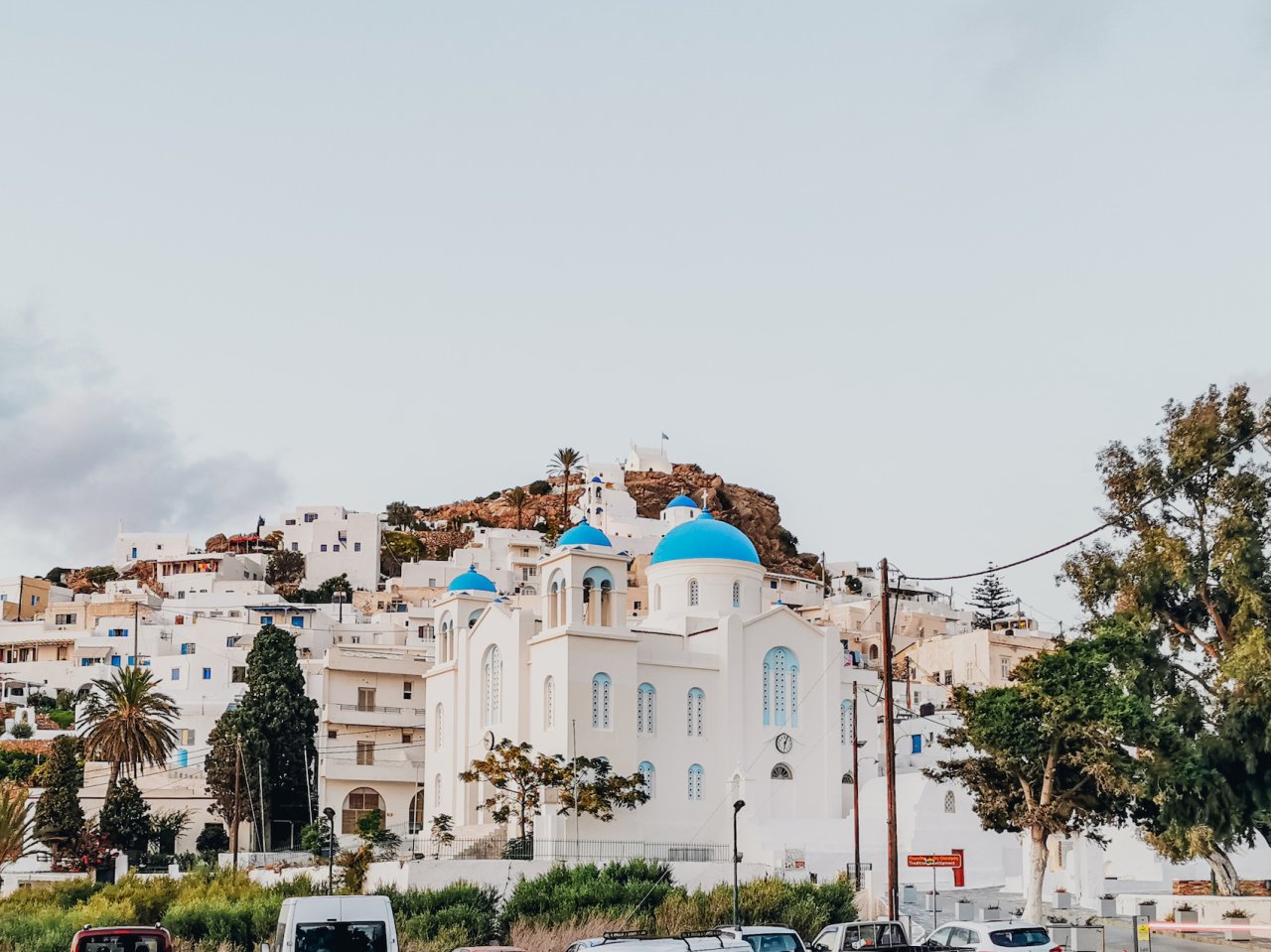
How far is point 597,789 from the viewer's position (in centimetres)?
4597

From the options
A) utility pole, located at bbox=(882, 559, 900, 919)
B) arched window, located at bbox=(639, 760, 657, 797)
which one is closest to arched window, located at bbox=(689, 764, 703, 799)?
arched window, located at bbox=(639, 760, 657, 797)

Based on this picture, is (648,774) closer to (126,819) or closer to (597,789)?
(597,789)

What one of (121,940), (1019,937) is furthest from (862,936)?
(121,940)

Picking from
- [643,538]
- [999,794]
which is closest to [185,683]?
[643,538]

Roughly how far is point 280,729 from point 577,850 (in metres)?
21.0

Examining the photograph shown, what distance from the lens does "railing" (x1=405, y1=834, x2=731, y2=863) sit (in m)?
44.0

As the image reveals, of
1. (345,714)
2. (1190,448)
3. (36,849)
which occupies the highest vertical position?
(1190,448)

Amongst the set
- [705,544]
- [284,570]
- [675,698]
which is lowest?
[675,698]

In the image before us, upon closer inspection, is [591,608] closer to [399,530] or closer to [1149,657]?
[1149,657]

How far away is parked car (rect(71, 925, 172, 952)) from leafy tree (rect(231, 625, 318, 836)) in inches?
1532

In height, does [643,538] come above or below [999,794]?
above

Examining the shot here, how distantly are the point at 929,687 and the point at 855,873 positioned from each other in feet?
135

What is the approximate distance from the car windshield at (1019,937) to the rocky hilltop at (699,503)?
9598 centimetres

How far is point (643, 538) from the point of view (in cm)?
11169
